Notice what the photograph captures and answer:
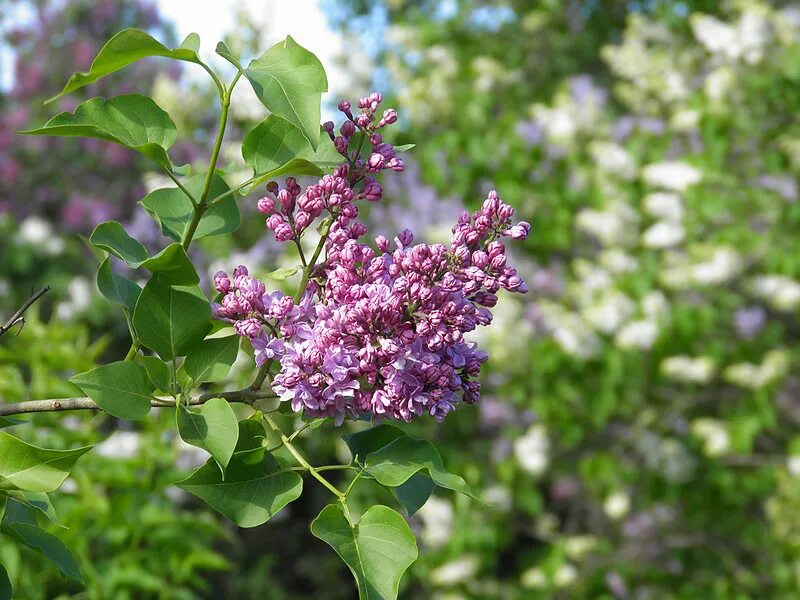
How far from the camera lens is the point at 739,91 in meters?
3.92

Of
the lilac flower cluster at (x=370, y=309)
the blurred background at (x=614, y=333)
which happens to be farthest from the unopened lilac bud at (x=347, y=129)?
the blurred background at (x=614, y=333)

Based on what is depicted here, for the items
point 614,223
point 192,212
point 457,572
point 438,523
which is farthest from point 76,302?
point 192,212

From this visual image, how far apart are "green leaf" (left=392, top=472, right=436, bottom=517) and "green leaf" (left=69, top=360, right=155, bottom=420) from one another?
0.21 m

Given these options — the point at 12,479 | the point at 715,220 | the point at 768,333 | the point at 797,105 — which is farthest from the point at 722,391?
the point at 12,479

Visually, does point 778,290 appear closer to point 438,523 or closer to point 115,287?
point 438,523

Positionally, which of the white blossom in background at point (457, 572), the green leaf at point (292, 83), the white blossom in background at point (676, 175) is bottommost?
the green leaf at point (292, 83)

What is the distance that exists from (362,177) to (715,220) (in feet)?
10.6

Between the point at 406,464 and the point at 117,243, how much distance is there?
0.29 metres

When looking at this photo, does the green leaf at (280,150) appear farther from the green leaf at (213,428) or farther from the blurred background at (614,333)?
the blurred background at (614,333)

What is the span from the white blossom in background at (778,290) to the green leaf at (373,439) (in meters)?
2.95

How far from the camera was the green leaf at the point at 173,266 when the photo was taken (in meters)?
0.69

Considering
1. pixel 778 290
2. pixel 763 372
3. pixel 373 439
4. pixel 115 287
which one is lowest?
pixel 373 439

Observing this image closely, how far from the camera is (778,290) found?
11.4 ft

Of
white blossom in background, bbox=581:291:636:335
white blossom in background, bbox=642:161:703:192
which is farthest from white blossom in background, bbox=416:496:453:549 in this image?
white blossom in background, bbox=642:161:703:192
